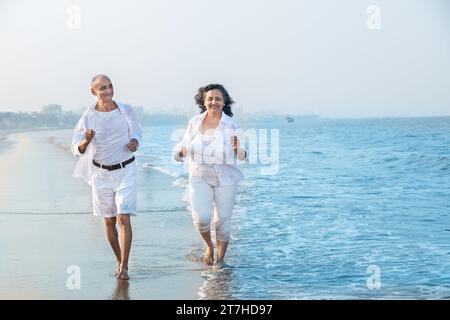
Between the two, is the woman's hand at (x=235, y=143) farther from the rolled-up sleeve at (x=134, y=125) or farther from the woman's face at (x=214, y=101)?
the rolled-up sleeve at (x=134, y=125)

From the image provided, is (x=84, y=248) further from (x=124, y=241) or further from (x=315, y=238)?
(x=315, y=238)

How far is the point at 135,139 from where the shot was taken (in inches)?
246

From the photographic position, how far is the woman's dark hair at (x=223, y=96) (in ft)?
21.9

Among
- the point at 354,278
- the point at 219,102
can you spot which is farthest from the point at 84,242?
the point at 354,278

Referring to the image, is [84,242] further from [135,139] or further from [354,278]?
[354,278]

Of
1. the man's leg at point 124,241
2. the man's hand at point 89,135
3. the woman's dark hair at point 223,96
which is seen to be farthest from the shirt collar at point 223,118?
the man's leg at point 124,241

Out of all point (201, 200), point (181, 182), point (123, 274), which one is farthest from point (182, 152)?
point (181, 182)

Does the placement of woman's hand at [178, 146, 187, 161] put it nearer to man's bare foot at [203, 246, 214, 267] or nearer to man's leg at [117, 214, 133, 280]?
man's leg at [117, 214, 133, 280]

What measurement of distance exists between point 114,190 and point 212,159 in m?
0.90

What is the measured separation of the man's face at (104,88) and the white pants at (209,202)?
1.09 m

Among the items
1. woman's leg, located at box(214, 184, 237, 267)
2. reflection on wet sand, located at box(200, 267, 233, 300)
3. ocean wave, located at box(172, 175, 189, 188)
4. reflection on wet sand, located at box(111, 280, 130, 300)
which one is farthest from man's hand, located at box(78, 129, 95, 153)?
ocean wave, located at box(172, 175, 189, 188)

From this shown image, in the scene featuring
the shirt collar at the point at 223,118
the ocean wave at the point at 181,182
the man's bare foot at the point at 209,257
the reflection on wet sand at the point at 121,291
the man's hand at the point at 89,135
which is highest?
the shirt collar at the point at 223,118
